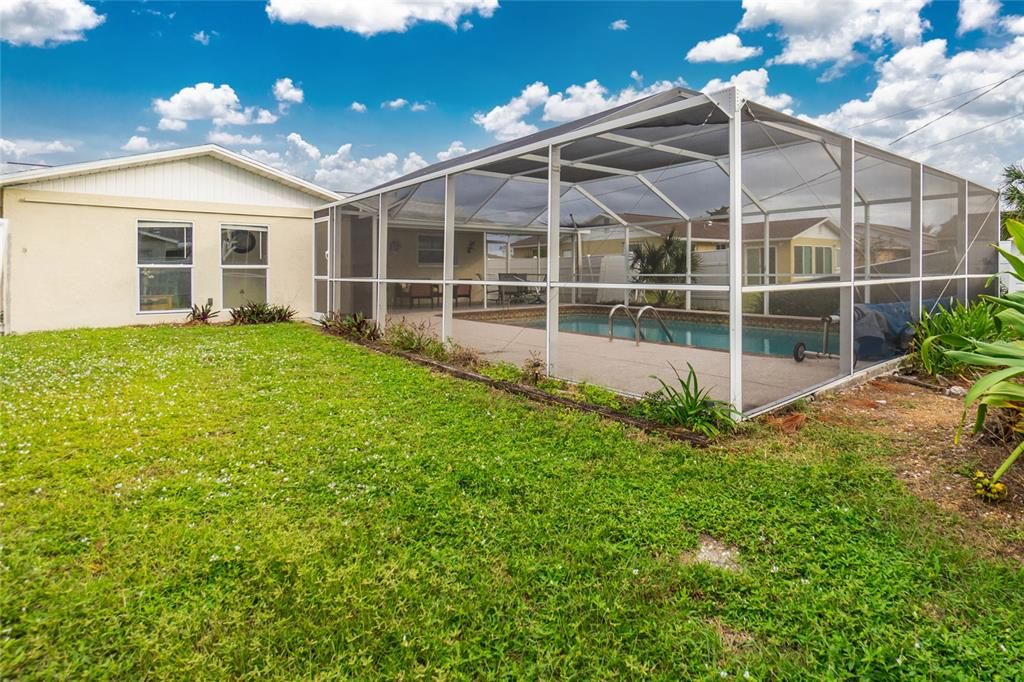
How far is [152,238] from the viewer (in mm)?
10914

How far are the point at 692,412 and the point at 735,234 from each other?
143 centimetres

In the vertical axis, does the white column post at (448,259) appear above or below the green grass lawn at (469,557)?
above

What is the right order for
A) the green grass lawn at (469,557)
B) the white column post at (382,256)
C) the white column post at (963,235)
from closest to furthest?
the green grass lawn at (469,557), the white column post at (963,235), the white column post at (382,256)

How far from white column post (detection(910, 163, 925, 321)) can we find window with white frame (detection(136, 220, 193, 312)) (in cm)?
1286

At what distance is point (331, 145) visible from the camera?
1861cm

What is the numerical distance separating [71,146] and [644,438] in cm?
2021

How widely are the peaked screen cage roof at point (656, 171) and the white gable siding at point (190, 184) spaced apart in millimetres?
2880

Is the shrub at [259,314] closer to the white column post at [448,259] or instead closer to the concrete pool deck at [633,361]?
the concrete pool deck at [633,361]

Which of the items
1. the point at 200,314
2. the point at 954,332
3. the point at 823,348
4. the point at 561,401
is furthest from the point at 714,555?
the point at 200,314

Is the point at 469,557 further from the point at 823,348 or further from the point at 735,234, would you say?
the point at 823,348

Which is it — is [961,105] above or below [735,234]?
above

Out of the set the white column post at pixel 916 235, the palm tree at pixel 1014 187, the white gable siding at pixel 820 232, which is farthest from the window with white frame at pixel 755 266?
the palm tree at pixel 1014 187

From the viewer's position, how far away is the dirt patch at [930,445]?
9.46ft

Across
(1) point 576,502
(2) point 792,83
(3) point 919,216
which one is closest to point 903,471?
(1) point 576,502
